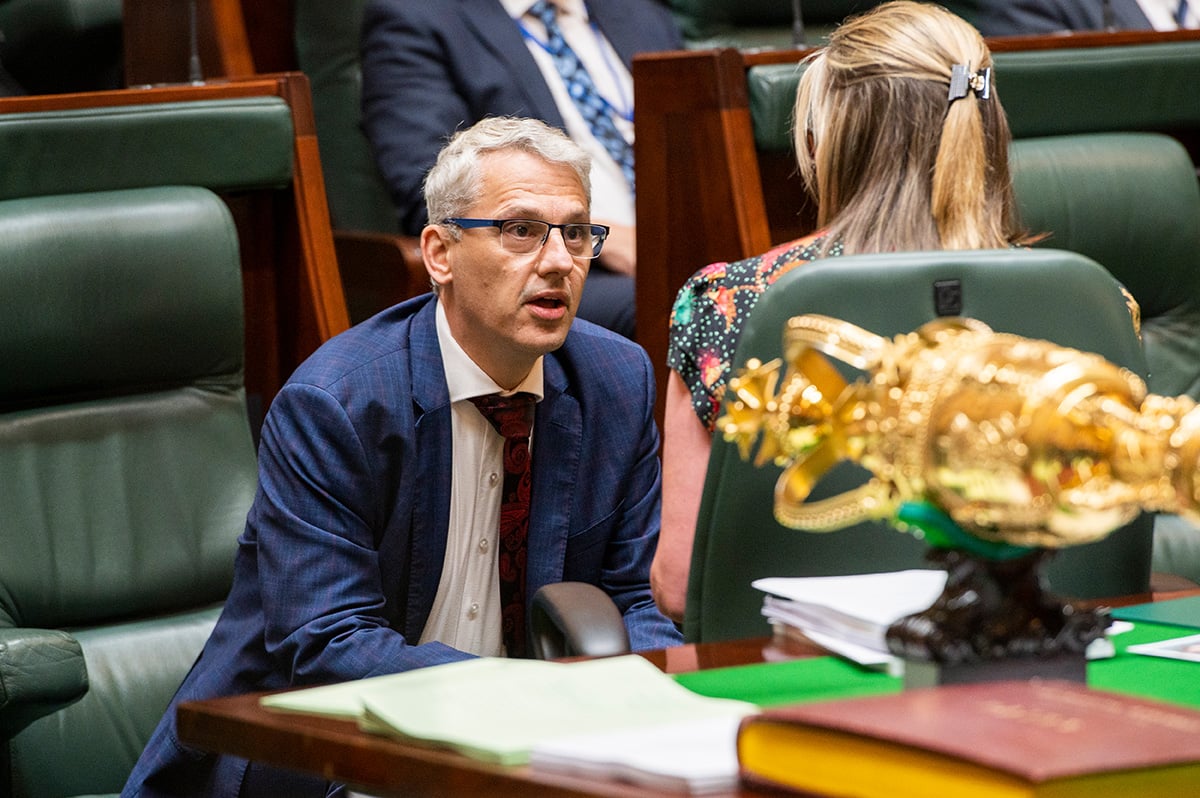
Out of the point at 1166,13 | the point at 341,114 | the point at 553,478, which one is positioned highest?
the point at 1166,13

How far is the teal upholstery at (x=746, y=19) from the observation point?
319 centimetres

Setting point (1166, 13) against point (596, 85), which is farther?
point (1166, 13)

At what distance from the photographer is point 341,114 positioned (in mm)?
3029

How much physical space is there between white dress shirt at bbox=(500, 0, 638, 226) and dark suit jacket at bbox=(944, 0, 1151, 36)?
65 centimetres

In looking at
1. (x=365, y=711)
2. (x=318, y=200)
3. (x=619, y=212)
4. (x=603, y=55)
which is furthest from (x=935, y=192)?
(x=603, y=55)

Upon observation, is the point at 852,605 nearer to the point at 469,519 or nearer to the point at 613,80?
the point at 469,519

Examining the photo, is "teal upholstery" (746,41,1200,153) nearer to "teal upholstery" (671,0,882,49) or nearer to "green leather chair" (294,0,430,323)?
"teal upholstery" (671,0,882,49)

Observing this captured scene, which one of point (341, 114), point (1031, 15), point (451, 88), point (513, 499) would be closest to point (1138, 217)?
point (1031, 15)

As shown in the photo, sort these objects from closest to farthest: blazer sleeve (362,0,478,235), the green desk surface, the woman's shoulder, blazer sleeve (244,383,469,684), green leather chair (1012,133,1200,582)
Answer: the green desk surface, blazer sleeve (244,383,469,684), the woman's shoulder, green leather chair (1012,133,1200,582), blazer sleeve (362,0,478,235)

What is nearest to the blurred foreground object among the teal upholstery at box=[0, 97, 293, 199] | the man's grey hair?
the man's grey hair

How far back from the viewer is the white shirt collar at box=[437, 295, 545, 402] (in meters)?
1.66

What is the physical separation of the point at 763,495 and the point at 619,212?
1726 millimetres

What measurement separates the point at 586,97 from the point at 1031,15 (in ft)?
2.72

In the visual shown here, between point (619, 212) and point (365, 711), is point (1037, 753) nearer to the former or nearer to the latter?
point (365, 711)
